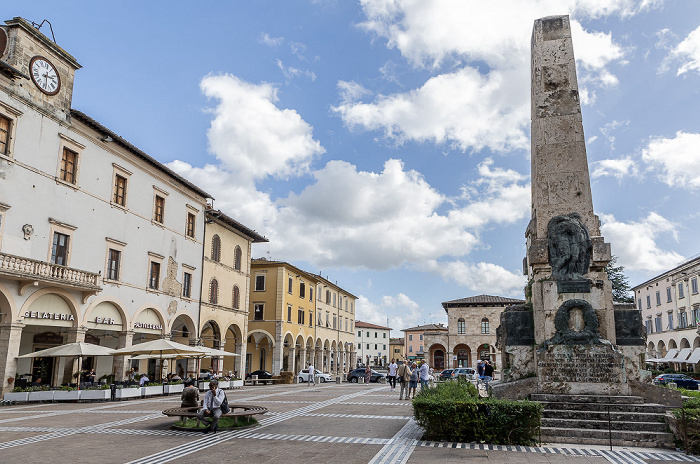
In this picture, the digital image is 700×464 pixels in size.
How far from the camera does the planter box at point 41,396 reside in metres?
19.0

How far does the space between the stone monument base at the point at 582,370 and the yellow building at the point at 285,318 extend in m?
33.3

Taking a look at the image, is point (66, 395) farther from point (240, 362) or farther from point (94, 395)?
point (240, 362)

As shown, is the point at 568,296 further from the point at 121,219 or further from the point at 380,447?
the point at 121,219

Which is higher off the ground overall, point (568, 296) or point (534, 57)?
point (534, 57)

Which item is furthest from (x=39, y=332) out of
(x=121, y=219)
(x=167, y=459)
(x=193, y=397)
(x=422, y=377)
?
(x=167, y=459)

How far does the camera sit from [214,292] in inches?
1319

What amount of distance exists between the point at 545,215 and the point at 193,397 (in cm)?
943

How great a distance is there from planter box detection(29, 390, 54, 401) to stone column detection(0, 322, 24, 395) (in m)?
0.84

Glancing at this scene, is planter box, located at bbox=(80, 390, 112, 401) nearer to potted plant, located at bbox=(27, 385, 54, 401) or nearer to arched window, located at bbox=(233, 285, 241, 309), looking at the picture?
potted plant, located at bbox=(27, 385, 54, 401)

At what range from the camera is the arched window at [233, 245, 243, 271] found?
3656 cm

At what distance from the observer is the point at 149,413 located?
587 inches

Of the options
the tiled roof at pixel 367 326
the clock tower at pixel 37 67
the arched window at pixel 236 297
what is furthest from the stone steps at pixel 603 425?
the tiled roof at pixel 367 326

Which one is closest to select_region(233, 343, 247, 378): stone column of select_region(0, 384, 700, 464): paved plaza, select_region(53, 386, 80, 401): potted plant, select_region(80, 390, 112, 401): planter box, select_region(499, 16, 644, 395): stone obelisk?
select_region(80, 390, 112, 401): planter box

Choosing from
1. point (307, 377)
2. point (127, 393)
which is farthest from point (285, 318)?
point (127, 393)
